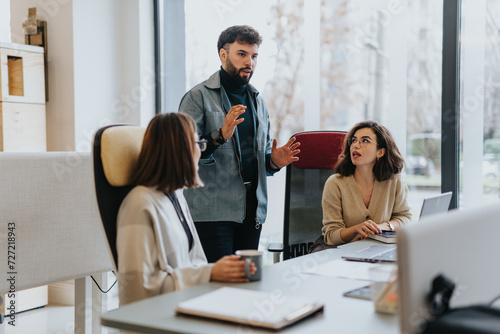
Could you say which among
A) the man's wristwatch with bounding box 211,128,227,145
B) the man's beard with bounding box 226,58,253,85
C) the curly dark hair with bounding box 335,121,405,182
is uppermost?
the man's beard with bounding box 226,58,253,85

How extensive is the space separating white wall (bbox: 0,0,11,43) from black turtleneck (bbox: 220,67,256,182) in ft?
6.67

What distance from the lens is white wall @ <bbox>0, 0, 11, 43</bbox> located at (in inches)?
150

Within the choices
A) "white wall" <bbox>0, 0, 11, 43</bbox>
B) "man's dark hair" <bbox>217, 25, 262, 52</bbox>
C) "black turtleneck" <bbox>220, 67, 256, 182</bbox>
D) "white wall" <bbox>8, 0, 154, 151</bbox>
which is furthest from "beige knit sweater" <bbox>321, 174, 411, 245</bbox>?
"white wall" <bbox>0, 0, 11, 43</bbox>

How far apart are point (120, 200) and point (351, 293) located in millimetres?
764

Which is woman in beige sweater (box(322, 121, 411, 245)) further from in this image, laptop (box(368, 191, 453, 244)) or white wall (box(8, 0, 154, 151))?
white wall (box(8, 0, 154, 151))

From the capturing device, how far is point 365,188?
94.7 inches

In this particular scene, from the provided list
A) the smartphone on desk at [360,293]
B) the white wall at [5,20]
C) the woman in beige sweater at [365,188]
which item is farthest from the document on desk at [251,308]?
the white wall at [5,20]

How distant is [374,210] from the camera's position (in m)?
2.36

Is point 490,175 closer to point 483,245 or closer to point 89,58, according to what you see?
point 483,245

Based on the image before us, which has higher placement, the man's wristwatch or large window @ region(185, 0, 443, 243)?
large window @ region(185, 0, 443, 243)

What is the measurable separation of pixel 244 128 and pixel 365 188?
0.62 meters

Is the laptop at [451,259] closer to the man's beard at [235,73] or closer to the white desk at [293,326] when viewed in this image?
the white desk at [293,326]

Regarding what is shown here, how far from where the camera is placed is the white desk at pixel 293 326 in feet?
3.58

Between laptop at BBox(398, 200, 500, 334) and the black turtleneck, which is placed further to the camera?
the black turtleneck
